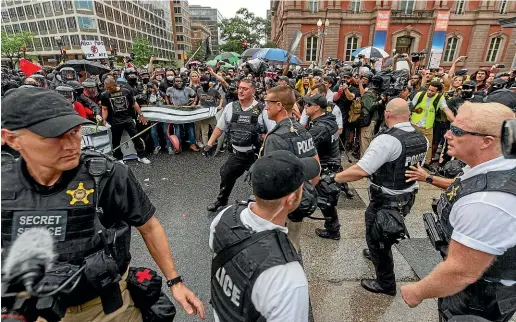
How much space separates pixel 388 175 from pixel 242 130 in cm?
215

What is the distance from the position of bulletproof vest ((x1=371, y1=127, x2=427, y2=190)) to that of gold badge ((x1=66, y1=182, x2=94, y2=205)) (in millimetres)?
2375

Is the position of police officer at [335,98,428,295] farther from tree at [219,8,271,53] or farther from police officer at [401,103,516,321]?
tree at [219,8,271,53]

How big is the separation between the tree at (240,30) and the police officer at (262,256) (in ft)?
188

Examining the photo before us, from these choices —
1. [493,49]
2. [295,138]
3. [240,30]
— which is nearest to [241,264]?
[295,138]

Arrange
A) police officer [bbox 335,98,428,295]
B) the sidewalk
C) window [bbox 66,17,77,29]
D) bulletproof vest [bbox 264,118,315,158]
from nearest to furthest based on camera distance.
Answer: police officer [bbox 335,98,428,295] < the sidewalk < bulletproof vest [bbox 264,118,315,158] < window [bbox 66,17,77,29]

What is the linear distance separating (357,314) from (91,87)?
21.0 feet

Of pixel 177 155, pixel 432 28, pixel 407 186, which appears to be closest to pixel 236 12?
pixel 432 28

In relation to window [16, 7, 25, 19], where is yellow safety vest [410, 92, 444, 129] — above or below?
below

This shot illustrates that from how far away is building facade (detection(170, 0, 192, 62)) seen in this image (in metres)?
91.4

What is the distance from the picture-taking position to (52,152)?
1.35 m

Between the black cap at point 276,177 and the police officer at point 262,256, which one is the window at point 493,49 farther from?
the police officer at point 262,256

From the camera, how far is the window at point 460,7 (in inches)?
1117

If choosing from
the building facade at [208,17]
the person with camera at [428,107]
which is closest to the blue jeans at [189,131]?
the person with camera at [428,107]

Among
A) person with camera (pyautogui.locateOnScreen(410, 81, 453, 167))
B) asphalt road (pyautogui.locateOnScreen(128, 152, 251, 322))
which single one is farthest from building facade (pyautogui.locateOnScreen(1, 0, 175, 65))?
person with camera (pyautogui.locateOnScreen(410, 81, 453, 167))
